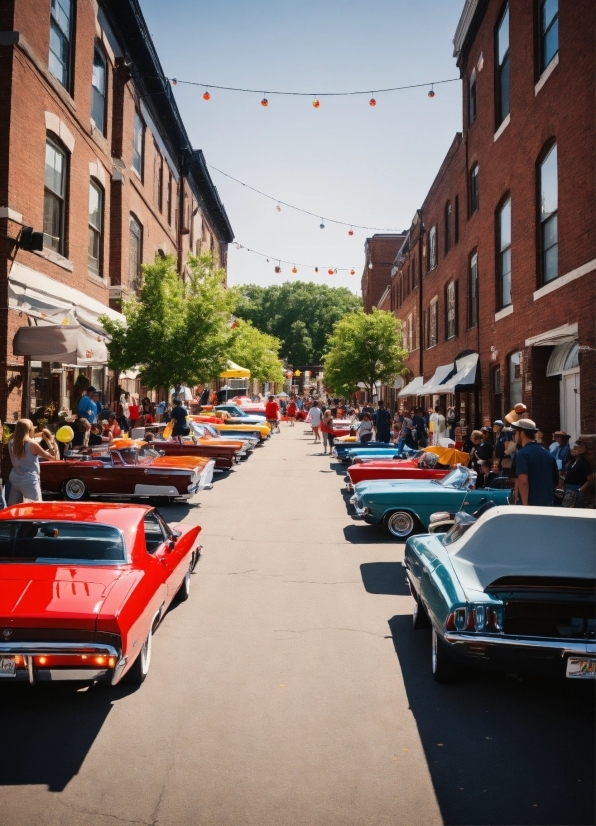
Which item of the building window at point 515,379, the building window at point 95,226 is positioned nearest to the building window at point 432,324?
the building window at point 515,379

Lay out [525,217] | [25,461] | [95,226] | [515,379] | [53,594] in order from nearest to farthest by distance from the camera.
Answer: [53,594] → [25,461] → [525,217] → [515,379] → [95,226]

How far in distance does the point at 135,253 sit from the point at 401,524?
1858 centimetres

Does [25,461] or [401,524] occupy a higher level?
[25,461]

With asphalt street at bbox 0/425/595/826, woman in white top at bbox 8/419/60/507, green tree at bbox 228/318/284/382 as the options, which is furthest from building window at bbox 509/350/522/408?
green tree at bbox 228/318/284/382

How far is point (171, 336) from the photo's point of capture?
798 inches

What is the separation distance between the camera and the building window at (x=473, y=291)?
79.7ft

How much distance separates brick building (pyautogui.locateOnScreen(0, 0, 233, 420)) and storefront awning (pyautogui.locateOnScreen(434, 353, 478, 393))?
1076 centimetres

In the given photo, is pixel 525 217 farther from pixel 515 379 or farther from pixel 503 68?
pixel 503 68

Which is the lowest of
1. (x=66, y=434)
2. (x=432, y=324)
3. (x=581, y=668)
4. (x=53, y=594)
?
(x=581, y=668)

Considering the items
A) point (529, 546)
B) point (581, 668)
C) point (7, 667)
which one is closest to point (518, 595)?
point (581, 668)

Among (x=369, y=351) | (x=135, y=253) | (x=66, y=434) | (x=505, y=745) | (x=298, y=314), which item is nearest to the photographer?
(x=505, y=745)

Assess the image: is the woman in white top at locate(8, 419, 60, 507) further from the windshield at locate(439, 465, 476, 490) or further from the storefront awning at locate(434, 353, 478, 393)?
the storefront awning at locate(434, 353, 478, 393)

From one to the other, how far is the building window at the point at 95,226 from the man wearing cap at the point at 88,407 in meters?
5.32

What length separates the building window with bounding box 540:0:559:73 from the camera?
1513 centimetres
